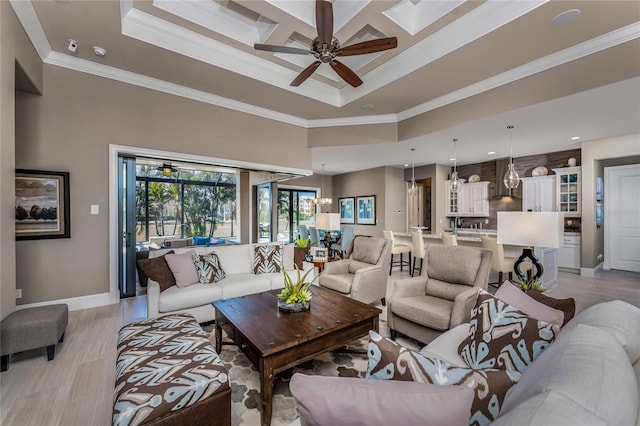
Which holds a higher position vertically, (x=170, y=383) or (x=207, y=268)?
(x=207, y=268)

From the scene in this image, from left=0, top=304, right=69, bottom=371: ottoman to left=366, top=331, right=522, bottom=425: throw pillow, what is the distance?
292 cm

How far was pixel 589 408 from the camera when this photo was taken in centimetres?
56

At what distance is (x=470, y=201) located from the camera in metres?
7.65

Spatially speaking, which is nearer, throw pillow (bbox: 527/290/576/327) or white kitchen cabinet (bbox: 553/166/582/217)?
throw pillow (bbox: 527/290/576/327)

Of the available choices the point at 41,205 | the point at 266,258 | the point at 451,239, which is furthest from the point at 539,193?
the point at 41,205

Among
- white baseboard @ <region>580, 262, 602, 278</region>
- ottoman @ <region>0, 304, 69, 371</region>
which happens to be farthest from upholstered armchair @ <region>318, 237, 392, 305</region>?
white baseboard @ <region>580, 262, 602, 278</region>

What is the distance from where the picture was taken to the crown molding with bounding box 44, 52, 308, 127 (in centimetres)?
333

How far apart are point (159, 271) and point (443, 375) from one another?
10.2ft

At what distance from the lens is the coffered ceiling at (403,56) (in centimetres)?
263

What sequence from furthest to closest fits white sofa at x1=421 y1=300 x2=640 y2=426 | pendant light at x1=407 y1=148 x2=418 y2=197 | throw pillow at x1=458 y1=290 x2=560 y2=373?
1. pendant light at x1=407 y1=148 x2=418 y2=197
2. throw pillow at x1=458 y1=290 x2=560 y2=373
3. white sofa at x1=421 y1=300 x2=640 y2=426

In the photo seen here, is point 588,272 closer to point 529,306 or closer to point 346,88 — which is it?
point 529,306

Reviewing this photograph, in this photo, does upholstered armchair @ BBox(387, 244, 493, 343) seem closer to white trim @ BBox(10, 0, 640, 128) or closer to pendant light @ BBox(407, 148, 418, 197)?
white trim @ BBox(10, 0, 640, 128)

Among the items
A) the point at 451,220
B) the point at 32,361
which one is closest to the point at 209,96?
the point at 32,361

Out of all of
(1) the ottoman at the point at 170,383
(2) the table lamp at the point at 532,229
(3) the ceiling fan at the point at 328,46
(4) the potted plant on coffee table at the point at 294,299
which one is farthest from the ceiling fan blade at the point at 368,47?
(1) the ottoman at the point at 170,383
